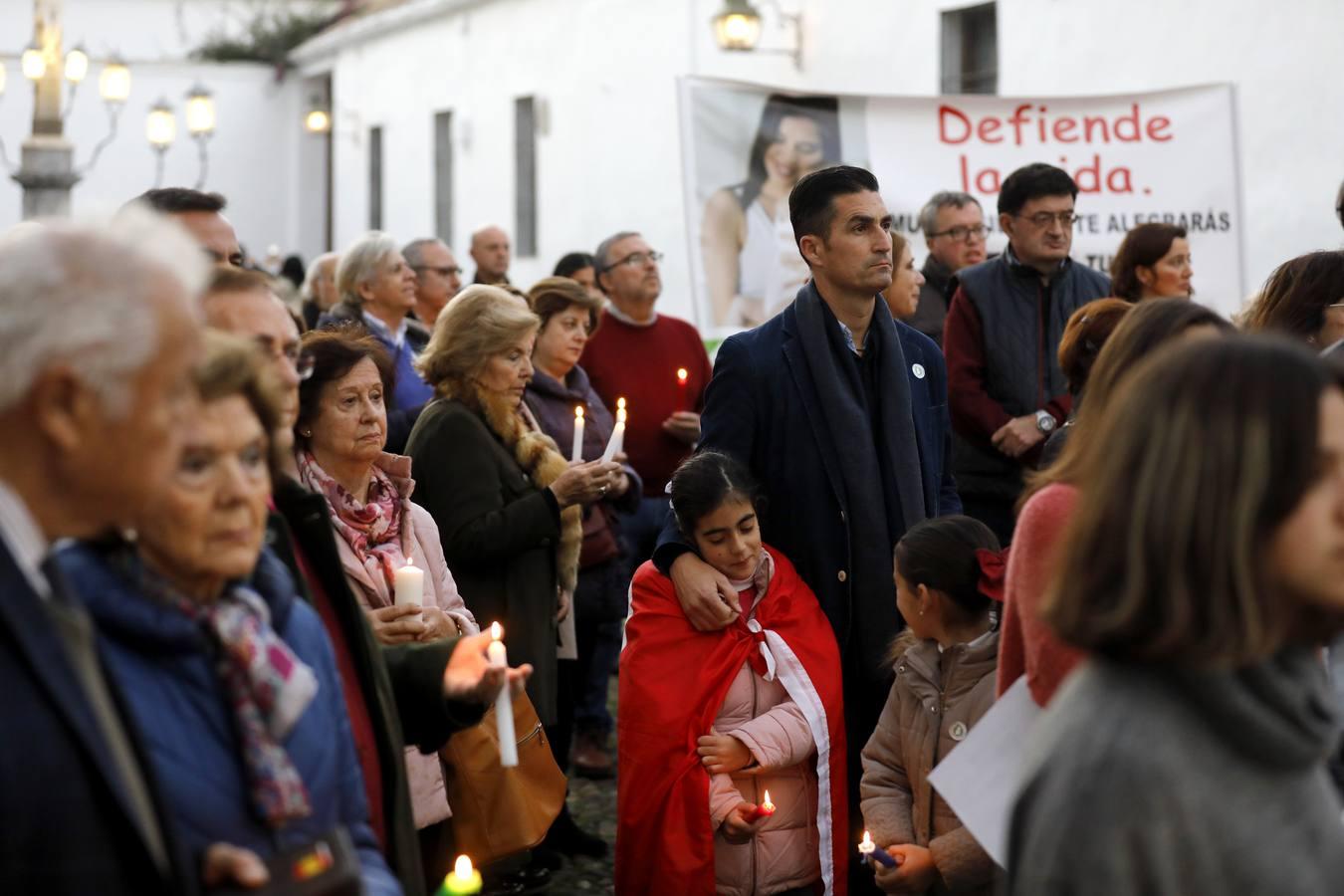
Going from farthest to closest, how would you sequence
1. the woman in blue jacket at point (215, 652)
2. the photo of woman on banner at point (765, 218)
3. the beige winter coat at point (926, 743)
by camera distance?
the photo of woman on banner at point (765, 218)
the beige winter coat at point (926, 743)
the woman in blue jacket at point (215, 652)

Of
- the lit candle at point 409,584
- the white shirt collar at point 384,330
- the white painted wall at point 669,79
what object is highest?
the white painted wall at point 669,79

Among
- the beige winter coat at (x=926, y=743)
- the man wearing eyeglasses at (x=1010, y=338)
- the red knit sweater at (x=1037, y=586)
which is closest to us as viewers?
the red knit sweater at (x=1037, y=586)

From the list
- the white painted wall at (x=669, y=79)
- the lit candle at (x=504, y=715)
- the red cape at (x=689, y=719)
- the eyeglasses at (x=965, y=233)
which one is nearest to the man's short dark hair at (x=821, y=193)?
the red cape at (x=689, y=719)

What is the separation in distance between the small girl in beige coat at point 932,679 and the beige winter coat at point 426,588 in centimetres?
104

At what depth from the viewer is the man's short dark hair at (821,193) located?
4.88 metres

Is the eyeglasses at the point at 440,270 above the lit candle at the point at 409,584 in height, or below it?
above

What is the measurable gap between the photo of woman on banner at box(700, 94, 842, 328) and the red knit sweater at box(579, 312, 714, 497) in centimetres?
61

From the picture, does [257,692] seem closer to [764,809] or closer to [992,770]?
[992,770]

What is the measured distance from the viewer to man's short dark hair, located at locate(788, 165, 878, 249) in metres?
4.88

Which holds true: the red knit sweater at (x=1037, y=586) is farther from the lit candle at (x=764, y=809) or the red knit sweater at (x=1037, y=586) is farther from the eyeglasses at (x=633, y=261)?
the eyeglasses at (x=633, y=261)

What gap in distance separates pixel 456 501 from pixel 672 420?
234cm

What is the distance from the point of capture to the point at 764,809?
416cm

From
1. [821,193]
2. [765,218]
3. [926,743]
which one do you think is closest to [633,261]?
[765,218]

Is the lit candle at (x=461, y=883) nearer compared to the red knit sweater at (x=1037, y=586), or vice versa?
the lit candle at (x=461, y=883)
